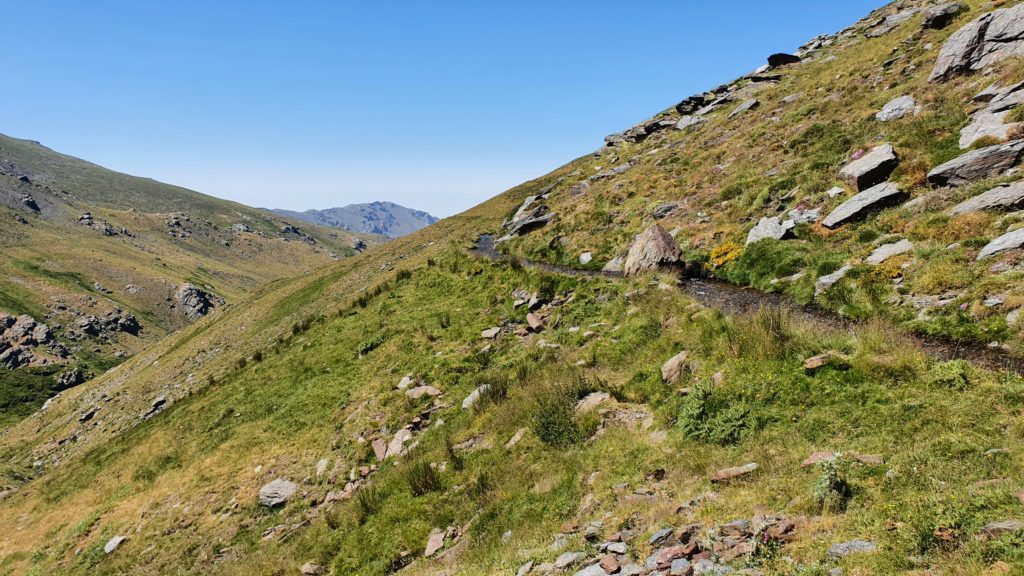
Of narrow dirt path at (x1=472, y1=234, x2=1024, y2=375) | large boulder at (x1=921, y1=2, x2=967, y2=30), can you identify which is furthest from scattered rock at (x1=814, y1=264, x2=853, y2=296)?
large boulder at (x1=921, y1=2, x2=967, y2=30)

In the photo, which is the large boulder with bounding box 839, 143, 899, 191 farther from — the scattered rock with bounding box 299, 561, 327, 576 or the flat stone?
the scattered rock with bounding box 299, 561, 327, 576

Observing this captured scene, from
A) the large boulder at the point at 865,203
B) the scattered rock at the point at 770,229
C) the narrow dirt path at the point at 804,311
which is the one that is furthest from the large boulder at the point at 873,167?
the narrow dirt path at the point at 804,311

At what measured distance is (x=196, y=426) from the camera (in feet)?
79.9

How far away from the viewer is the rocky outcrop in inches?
6176

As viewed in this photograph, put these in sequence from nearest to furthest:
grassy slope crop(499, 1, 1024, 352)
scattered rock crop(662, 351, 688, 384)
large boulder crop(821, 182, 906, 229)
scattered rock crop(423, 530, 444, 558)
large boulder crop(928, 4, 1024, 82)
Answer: scattered rock crop(423, 530, 444, 558) → scattered rock crop(662, 351, 688, 384) → grassy slope crop(499, 1, 1024, 352) → large boulder crop(821, 182, 906, 229) → large boulder crop(928, 4, 1024, 82)

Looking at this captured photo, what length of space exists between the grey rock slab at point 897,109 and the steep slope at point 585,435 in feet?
3.36

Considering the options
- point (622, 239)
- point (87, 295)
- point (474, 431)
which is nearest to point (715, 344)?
point (474, 431)

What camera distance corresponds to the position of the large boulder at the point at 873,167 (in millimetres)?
19219

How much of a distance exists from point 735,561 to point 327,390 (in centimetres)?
2022

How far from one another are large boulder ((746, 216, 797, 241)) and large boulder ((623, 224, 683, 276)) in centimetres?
332

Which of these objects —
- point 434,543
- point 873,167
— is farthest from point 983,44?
point 434,543

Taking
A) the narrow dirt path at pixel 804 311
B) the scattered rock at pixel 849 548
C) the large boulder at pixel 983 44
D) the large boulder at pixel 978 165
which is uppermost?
the large boulder at pixel 983 44

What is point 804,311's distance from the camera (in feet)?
49.4

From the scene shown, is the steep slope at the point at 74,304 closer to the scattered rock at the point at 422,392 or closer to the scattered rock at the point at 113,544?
the scattered rock at the point at 113,544
